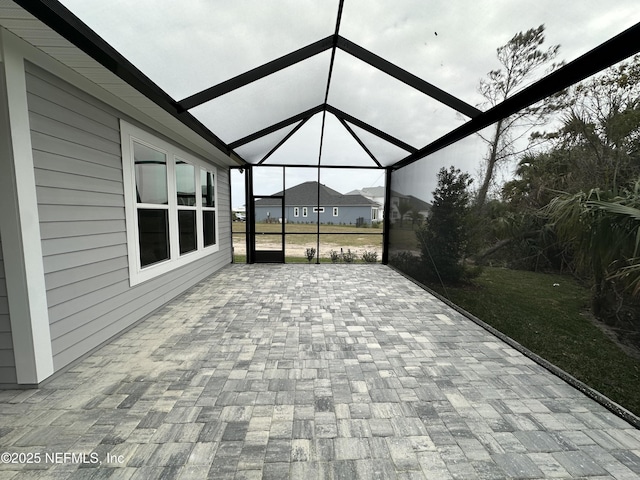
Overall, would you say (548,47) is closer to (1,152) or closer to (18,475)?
(1,152)

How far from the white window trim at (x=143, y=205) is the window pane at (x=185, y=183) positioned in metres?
0.10

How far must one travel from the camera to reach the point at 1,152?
1773 mm

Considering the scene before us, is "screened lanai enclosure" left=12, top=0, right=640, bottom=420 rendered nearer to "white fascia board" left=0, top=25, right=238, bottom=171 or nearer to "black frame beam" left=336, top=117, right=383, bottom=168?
"white fascia board" left=0, top=25, right=238, bottom=171

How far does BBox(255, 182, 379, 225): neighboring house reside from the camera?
716cm

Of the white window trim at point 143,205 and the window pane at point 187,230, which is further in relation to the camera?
the window pane at point 187,230

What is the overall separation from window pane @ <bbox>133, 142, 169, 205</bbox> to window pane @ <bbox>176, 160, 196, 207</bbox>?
1.34ft

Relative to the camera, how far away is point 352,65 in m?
3.54

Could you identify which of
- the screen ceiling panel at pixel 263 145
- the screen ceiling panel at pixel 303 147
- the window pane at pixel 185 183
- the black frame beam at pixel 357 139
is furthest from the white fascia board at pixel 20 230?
the black frame beam at pixel 357 139

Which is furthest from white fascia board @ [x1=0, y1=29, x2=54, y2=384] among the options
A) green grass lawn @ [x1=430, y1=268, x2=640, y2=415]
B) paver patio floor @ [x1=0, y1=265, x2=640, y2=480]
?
green grass lawn @ [x1=430, y1=268, x2=640, y2=415]

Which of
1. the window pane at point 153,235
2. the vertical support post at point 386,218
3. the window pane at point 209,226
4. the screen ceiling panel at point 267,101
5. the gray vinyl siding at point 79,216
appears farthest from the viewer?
the vertical support post at point 386,218

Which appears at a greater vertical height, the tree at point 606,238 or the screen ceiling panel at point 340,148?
the screen ceiling panel at point 340,148

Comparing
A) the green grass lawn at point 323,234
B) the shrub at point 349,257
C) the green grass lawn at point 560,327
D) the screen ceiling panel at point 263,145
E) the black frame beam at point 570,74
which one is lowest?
the shrub at point 349,257

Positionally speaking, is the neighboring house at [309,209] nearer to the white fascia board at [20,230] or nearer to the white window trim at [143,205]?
the white window trim at [143,205]

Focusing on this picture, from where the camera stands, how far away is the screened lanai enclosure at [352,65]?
1884 millimetres
